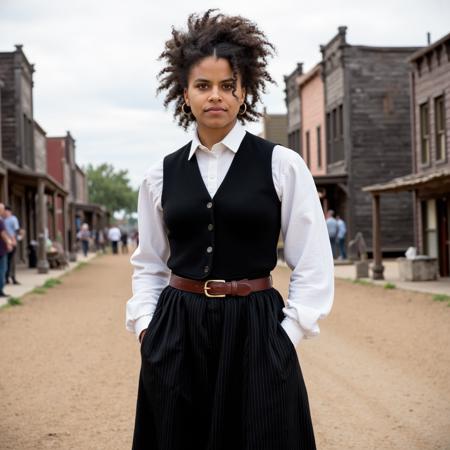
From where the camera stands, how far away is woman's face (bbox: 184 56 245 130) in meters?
3.38

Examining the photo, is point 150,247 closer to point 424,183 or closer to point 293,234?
point 293,234

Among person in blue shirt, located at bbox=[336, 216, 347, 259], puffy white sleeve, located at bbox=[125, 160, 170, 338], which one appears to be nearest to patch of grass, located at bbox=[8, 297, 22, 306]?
puffy white sleeve, located at bbox=[125, 160, 170, 338]

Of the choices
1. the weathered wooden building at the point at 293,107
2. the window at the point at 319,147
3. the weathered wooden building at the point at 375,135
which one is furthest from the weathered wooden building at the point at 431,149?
the weathered wooden building at the point at 293,107

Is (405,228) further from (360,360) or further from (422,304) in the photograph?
(360,360)

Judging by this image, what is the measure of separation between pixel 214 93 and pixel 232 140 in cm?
18

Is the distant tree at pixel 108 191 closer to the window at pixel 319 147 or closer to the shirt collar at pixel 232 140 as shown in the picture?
the window at pixel 319 147

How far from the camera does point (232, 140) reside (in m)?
3.42

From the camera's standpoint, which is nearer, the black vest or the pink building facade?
the black vest

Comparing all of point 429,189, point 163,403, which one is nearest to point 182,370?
point 163,403

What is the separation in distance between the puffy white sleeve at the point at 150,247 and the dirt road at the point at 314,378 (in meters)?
2.63

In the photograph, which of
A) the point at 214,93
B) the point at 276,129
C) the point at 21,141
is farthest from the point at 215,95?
the point at 276,129

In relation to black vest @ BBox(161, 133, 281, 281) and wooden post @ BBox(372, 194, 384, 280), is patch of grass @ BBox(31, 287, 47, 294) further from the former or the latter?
black vest @ BBox(161, 133, 281, 281)

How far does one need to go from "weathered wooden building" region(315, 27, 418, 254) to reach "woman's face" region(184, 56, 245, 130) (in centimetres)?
2912

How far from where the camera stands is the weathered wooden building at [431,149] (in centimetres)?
2295
